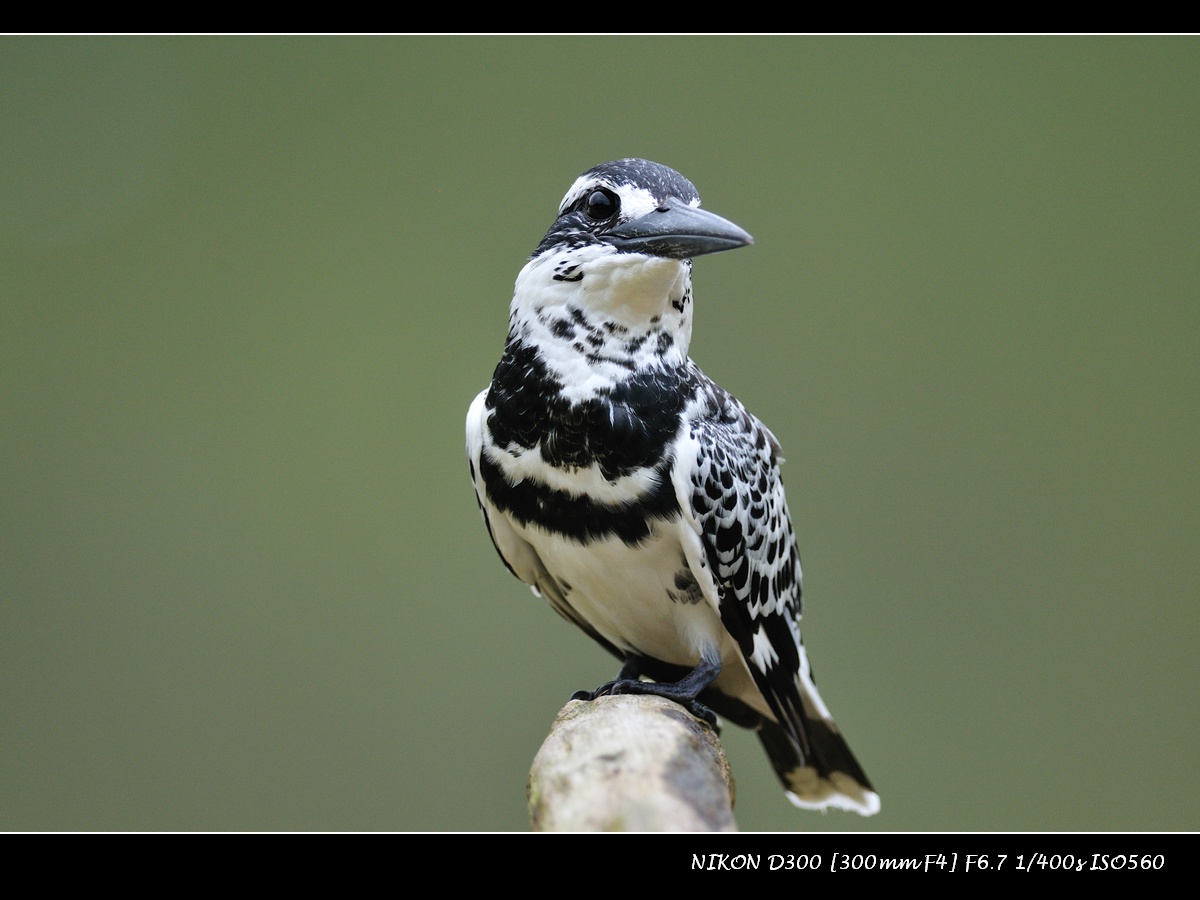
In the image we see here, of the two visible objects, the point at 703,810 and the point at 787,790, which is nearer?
the point at 703,810

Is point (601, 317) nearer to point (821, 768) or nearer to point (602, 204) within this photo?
point (602, 204)

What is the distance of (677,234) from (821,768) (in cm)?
132

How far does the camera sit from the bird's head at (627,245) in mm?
1699

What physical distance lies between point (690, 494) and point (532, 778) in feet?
1.86

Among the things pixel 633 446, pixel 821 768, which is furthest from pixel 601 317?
pixel 821 768

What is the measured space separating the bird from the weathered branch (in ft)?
1.06

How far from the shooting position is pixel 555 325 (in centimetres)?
178

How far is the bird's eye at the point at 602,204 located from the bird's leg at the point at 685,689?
88 centimetres

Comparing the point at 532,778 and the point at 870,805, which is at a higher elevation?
the point at 532,778

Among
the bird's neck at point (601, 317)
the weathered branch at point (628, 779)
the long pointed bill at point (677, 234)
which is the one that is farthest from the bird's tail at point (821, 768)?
the long pointed bill at point (677, 234)

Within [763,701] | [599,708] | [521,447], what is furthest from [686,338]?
[763,701]

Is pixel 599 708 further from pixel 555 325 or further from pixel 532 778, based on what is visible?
pixel 555 325

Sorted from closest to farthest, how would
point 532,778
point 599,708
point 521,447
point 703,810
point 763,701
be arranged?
point 703,810, point 532,778, point 599,708, point 521,447, point 763,701

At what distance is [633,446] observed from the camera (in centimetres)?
175
